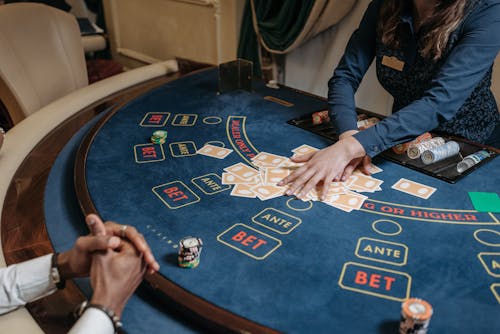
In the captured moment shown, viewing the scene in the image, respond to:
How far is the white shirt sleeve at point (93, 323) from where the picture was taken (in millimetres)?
884

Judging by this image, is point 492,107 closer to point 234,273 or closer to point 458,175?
point 458,175

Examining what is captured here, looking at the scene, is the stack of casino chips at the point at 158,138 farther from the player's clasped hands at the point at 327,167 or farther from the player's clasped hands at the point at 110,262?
the player's clasped hands at the point at 110,262

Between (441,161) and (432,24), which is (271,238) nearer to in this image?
(441,161)

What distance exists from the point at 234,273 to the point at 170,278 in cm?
15

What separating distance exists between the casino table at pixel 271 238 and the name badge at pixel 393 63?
1.45ft

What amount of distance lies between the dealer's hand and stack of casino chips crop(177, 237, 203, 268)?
0.20 feet

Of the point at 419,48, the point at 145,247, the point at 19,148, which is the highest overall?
the point at 419,48

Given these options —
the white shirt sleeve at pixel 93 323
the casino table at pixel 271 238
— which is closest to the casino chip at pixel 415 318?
the casino table at pixel 271 238

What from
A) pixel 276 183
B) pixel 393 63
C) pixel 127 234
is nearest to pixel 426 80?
pixel 393 63

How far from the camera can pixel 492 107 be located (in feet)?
6.47

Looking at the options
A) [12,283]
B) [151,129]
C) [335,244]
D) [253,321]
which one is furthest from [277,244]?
[151,129]

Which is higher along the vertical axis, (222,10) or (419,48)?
(419,48)

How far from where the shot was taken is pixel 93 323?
2.92ft

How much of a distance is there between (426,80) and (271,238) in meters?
1.03
